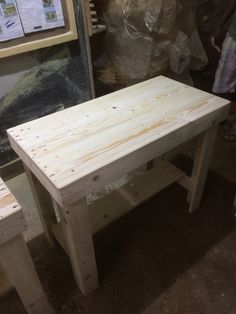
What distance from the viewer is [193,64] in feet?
6.78

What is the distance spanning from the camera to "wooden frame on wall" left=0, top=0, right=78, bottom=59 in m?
1.38

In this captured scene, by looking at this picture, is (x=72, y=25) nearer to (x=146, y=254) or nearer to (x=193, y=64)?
(x=193, y=64)

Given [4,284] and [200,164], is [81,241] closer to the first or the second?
[4,284]

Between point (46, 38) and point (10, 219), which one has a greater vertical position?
point (46, 38)

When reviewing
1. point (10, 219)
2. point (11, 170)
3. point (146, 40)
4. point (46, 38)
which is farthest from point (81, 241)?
point (146, 40)

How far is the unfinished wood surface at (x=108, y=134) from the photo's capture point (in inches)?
31.4

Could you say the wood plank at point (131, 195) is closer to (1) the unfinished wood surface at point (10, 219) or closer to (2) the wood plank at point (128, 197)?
(2) the wood plank at point (128, 197)

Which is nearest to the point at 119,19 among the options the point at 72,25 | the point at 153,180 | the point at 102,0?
the point at 102,0

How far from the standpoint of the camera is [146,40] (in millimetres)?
1708

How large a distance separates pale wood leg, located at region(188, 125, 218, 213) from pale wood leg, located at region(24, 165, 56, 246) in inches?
27.0

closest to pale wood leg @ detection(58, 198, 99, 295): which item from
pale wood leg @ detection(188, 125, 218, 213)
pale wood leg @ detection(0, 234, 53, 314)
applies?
pale wood leg @ detection(0, 234, 53, 314)

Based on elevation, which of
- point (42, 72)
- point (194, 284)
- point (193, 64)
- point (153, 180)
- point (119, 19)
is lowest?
point (194, 284)

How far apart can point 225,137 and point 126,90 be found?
103 cm

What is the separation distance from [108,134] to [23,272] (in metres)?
0.50
